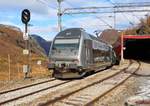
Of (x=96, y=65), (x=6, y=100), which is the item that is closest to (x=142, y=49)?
(x=96, y=65)

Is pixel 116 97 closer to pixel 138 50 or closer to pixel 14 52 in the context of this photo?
pixel 14 52

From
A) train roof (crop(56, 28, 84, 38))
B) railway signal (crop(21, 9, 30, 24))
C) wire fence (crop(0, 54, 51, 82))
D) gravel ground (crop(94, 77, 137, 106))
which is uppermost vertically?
railway signal (crop(21, 9, 30, 24))

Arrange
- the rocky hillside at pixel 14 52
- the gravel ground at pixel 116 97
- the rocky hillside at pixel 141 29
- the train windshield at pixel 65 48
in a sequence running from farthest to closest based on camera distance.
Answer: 1. the rocky hillside at pixel 141 29
2. the rocky hillside at pixel 14 52
3. the train windshield at pixel 65 48
4. the gravel ground at pixel 116 97

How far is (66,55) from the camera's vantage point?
3114cm

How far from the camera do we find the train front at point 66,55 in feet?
101

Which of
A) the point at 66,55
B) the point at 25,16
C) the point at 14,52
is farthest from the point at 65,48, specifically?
the point at 14,52

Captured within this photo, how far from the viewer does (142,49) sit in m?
96.8

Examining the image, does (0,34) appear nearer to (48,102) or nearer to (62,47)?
(62,47)

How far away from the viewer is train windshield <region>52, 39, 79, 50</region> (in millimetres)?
31378

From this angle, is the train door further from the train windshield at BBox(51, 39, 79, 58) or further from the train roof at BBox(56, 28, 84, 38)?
the train windshield at BBox(51, 39, 79, 58)

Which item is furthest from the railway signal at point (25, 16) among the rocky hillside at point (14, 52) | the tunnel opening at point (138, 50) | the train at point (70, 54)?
the tunnel opening at point (138, 50)

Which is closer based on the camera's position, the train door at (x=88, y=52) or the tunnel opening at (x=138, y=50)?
the train door at (x=88, y=52)

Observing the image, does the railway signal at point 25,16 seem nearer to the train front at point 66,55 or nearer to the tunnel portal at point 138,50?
the train front at point 66,55

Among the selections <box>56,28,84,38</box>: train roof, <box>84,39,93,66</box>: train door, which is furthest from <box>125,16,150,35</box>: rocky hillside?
<box>56,28,84,38</box>: train roof
